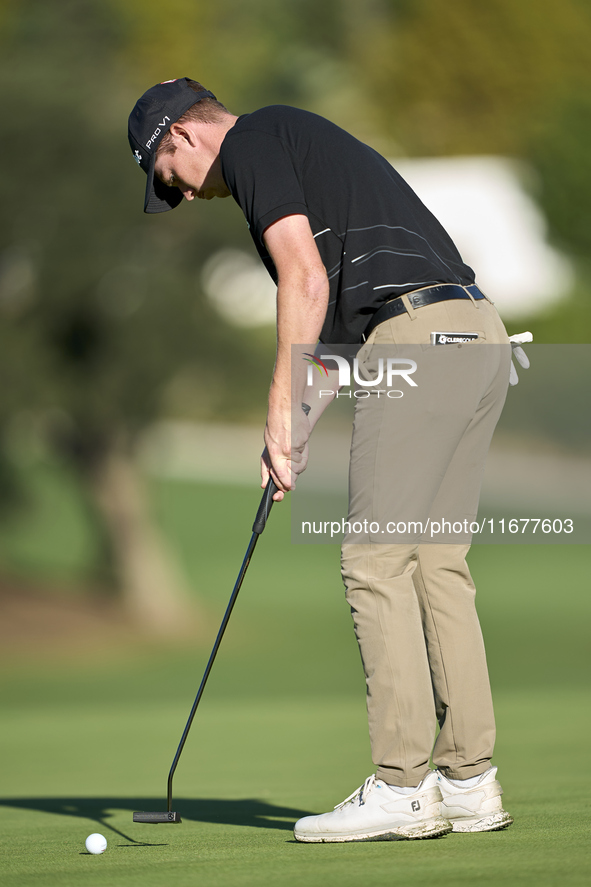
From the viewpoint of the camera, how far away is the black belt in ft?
9.86

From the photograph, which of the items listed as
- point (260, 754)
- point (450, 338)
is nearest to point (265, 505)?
point (450, 338)

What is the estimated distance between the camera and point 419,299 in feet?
9.86

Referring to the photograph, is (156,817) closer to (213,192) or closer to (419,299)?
(419,299)

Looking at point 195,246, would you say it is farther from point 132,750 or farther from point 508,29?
point 508,29

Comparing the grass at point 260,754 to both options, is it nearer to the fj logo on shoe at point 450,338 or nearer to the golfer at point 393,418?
the golfer at point 393,418

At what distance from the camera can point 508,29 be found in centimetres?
5681

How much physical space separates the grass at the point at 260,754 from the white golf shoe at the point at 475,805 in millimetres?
78

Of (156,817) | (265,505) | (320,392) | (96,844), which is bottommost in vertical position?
(96,844)

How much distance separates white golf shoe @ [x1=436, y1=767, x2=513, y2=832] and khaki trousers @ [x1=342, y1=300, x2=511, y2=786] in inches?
1.7

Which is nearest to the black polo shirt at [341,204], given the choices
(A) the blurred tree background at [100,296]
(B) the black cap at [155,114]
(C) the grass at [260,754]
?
(B) the black cap at [155,114]

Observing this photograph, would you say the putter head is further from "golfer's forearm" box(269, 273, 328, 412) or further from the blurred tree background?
the blurred tree background

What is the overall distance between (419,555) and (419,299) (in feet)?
2.30

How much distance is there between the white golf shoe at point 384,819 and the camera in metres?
2.91

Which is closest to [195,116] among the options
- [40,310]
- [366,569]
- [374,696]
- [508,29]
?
[366,569]
